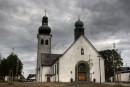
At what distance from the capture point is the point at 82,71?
2208 inches

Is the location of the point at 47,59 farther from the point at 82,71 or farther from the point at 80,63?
the point at 82,71

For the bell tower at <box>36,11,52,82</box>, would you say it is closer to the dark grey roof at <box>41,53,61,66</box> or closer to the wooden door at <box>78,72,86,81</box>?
the dark grey roof at <box>41,53,61,66</box>

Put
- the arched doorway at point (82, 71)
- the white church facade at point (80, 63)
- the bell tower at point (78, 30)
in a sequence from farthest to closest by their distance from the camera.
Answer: the bell tower at point (78, 30), the arched doorway at point (82, 71), the white church facade at point (80, 63)

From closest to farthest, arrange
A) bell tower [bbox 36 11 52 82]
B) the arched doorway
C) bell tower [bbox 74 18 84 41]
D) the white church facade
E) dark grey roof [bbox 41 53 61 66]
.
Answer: the white church facade
the arched doorway
bell tower [bbox 74 18 84 41]
dark grey roof [bbox 41 53 61 66]
bell tower [bbox 36 11 52 82]

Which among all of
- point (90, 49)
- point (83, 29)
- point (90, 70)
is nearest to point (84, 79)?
point (90, 70)

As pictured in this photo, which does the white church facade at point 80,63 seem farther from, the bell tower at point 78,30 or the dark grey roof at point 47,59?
the dark grey roof at point 47,59

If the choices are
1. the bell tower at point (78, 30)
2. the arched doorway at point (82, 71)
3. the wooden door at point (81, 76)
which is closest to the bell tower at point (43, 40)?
the bell tower at point (78, 30)

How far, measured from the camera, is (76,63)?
5575 centimetres

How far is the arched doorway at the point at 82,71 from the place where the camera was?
182 ft

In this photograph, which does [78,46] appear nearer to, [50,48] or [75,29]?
[75,29]

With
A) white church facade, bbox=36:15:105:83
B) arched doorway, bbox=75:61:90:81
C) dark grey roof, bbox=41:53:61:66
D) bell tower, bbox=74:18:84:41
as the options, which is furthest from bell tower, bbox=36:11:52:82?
arched doorway, bbox=75:61:90:81

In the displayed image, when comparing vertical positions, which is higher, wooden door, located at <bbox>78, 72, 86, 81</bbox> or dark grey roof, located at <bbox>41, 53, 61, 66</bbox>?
dark grey roof, located at <bbox>41, 53, 61, 66</bbox>

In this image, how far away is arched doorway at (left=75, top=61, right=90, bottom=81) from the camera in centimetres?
5550

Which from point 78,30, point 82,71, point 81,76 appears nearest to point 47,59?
point 78,30
